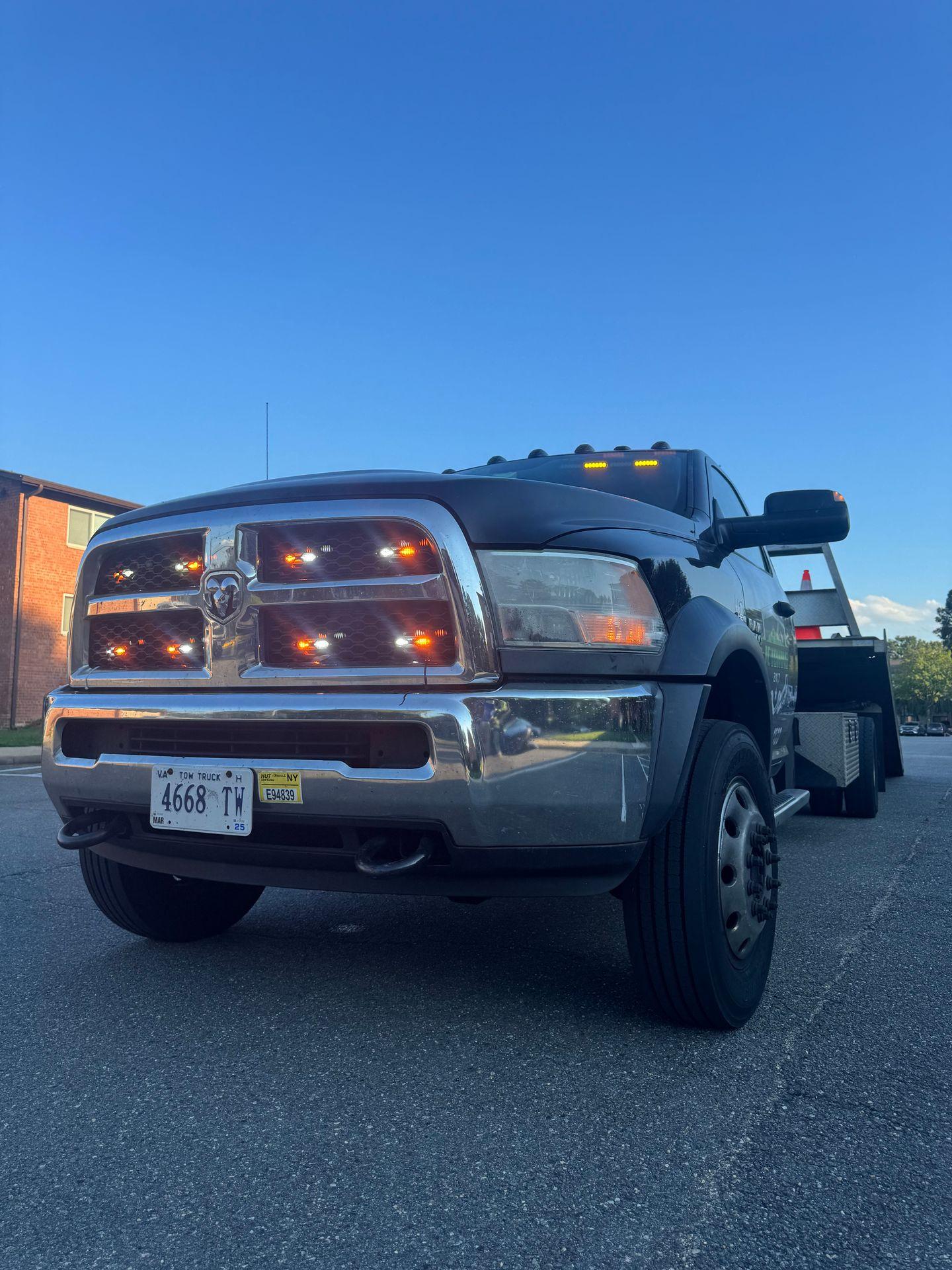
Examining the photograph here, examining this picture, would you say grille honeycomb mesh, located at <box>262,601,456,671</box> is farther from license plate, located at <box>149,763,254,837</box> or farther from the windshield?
the windshield

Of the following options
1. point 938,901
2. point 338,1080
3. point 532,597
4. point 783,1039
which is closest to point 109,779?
point 338,1080

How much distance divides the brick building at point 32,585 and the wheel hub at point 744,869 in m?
23.2

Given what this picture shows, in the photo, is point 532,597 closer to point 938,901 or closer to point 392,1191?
point 392,1191

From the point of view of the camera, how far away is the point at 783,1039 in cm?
262

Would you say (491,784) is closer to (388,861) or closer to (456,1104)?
(388,861)

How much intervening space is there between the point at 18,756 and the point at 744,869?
15.2 metres

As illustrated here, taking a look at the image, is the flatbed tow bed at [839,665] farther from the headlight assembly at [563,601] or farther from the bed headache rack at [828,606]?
the headlight assembly at [563,601]

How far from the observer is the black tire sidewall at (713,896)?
2.51 m

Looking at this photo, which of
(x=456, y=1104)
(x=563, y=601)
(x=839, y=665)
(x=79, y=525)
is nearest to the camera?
(x=456, y=1104)

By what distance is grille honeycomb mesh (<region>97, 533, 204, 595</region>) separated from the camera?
9.09 ft

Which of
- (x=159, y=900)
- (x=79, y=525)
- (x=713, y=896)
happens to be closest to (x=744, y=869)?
(x=713, y=896)

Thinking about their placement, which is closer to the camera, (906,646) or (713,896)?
(713,896)

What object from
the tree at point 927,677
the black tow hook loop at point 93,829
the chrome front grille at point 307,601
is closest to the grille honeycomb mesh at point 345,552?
the chrome front grille at point 307,601

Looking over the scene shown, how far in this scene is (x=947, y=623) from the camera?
99.0 metres
